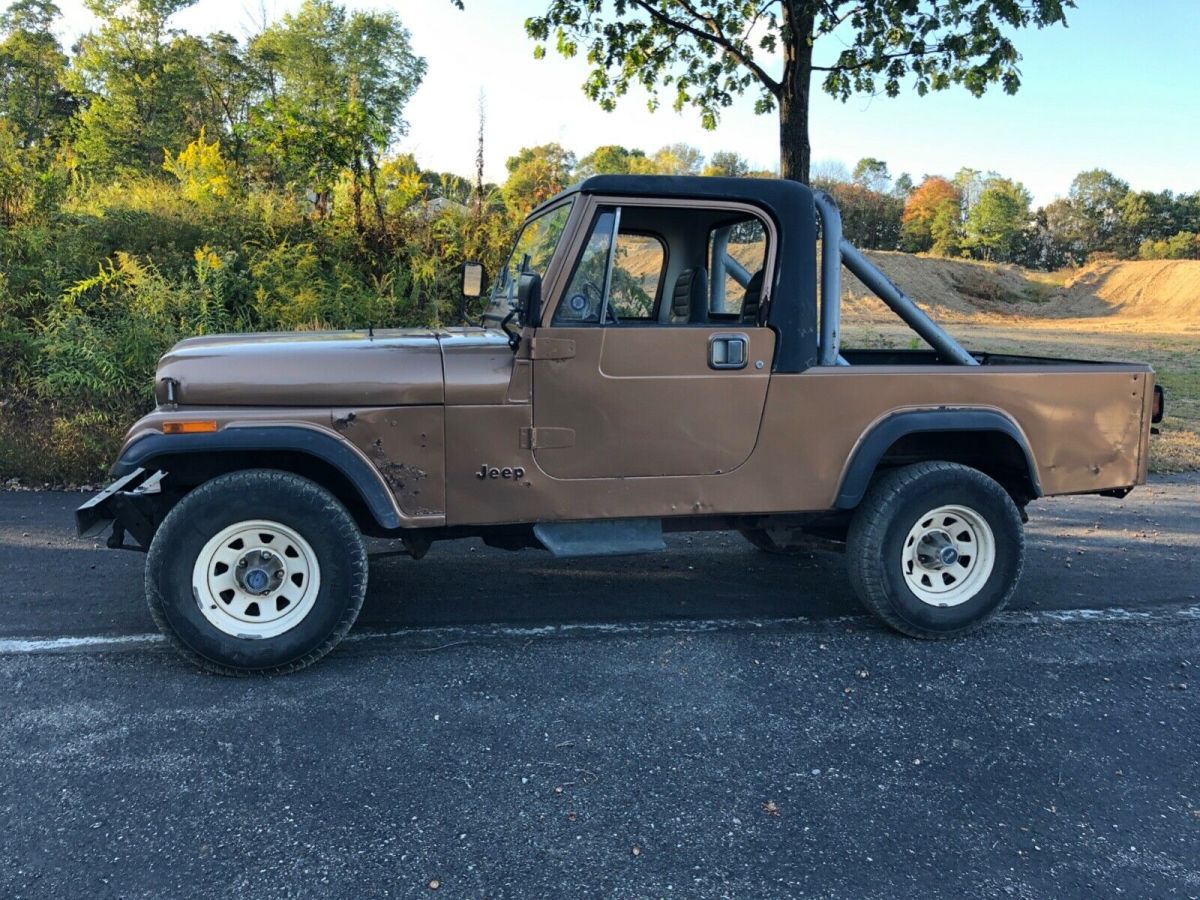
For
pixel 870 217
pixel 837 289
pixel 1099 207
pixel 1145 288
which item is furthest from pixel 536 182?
pixel 1099 207

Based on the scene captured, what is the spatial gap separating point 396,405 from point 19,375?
272 inches

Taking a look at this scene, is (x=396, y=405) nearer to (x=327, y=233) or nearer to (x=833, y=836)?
(x=833, y=836)

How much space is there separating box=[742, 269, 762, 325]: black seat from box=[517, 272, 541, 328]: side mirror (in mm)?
1048

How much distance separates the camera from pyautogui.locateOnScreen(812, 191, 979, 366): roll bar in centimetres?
420

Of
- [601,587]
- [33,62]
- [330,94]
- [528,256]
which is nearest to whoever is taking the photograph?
[528,256]

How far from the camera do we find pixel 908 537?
4.25m

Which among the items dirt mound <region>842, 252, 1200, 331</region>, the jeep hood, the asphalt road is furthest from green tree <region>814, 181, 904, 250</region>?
the jeep hood

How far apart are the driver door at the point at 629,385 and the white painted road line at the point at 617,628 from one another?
2.77ft

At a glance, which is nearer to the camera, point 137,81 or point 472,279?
point 472,279

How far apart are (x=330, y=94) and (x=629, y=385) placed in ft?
65.8

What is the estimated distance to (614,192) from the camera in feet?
12.9

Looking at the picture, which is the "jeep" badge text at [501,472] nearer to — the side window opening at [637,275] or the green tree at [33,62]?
the side window opening at [637,275]

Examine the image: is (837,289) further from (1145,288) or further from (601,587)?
(1145,288)

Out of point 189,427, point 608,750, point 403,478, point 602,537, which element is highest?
point 189,427
